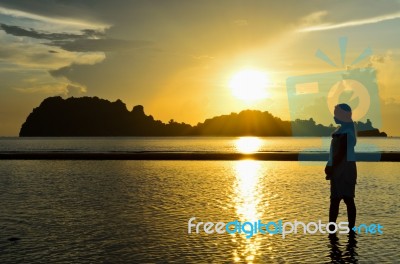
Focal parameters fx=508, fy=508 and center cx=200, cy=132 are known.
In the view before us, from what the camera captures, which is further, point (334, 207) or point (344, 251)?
point (334, 207)

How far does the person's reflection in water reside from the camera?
31.3 feet

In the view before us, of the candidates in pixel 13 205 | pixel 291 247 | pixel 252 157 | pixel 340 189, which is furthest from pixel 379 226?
pixel 252 157

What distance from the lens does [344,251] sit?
33.5 feet

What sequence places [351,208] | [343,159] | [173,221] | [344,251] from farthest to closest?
[173,221] → [351,208] → [343,159] → [344,251]

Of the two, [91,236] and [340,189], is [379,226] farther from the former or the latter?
[91,236]

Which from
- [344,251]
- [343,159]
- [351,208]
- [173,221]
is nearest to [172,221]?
[173,221]

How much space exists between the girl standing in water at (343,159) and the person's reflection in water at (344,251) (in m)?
0.87

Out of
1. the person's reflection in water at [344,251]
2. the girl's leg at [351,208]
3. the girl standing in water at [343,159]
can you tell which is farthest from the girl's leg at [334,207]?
the person's reflection in water at [344,251]

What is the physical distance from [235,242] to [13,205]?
31.5ft

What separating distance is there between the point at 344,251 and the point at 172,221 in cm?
528

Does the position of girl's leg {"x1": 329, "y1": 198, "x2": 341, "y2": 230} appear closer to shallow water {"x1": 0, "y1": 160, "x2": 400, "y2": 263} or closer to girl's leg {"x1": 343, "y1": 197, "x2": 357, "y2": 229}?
girl's leg {"x1": 343, "y1": 197, "x2": 357, "y2": 229}

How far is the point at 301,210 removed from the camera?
15930 mm

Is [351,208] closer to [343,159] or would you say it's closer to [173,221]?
[343,159]

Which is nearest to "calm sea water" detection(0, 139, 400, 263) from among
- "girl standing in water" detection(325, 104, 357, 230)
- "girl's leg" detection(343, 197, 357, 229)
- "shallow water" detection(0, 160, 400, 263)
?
"shallow water" detection(0, 160, 400, 263)
